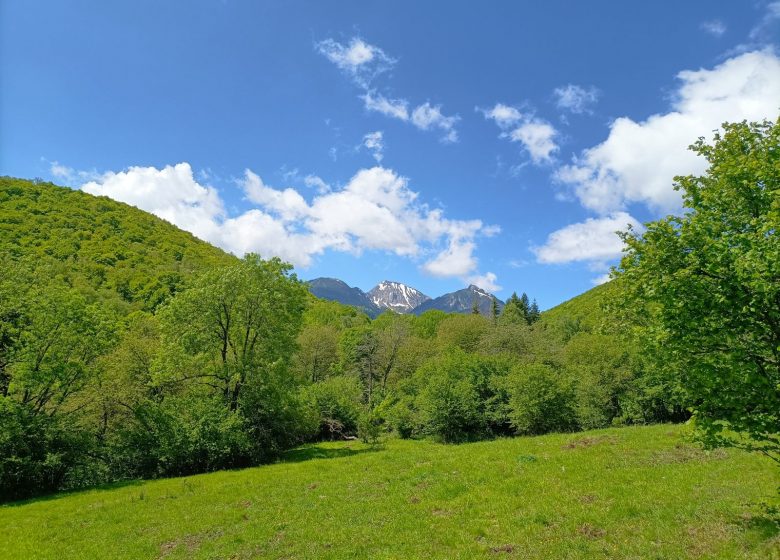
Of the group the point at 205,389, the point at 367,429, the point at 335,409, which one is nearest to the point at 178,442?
the point at 205,389

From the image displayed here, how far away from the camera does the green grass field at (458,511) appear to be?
1108 centimetres

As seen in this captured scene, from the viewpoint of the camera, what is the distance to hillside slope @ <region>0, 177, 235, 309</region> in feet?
252

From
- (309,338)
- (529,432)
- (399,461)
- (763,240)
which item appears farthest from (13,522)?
(309,338)

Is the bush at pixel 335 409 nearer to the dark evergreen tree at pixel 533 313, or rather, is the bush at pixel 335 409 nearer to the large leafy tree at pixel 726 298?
the large leafy tree at pixel 726 298

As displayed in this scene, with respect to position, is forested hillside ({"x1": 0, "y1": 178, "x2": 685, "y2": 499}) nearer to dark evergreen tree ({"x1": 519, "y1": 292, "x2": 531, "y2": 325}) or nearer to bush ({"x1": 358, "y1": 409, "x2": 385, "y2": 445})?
Result: bush ({"x1": 358, "y1": 409, "x2": 385, "y2": 445})

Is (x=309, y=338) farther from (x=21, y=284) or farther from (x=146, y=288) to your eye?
(x=21, y=284)

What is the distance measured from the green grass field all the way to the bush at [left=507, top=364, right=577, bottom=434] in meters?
12.7

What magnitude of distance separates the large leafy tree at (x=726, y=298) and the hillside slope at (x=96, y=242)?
2503 inches

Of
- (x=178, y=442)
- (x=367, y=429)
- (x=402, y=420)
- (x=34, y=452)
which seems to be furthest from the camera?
(x=402, y=420)

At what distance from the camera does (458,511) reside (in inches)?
582

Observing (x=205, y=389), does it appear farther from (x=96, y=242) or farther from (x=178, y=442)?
(x=96, y=242)

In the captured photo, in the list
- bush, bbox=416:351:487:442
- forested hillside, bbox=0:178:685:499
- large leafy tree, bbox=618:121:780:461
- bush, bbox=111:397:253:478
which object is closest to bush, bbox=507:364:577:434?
forested hillside, bbox=0:178:685:499

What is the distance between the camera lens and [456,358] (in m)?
49.6

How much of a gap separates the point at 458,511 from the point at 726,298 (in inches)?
422
